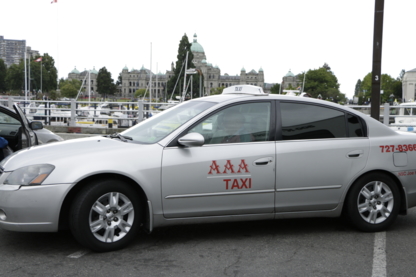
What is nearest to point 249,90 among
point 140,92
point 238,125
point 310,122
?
point 238,125

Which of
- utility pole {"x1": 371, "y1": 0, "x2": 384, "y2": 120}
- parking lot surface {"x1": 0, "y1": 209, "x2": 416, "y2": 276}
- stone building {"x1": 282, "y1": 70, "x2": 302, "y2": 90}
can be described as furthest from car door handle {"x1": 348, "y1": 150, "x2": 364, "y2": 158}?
stone building {"x1": 282, "y1": 70, "x2": 302, "y2": 90}

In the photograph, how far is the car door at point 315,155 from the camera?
16.8ft

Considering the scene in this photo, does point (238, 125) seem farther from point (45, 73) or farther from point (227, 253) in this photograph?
point (45, 73)

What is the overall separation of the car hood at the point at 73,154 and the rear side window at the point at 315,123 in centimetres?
156

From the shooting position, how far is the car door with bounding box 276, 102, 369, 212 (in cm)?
511

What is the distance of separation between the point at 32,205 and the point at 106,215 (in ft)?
2.11

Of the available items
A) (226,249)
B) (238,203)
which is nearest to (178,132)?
(238,203)

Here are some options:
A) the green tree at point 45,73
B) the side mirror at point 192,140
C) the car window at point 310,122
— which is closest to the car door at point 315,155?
the car window at point 310,122

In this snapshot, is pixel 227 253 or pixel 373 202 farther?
pixel 373 202

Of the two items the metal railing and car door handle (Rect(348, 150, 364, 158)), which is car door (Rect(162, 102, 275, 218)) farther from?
the metal railing

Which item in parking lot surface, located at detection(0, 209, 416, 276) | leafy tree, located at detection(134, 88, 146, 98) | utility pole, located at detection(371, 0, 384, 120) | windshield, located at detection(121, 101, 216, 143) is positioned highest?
leafy tree, located at detection(134, 88, 146, 98)

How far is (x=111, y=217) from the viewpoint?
4566 millimetres

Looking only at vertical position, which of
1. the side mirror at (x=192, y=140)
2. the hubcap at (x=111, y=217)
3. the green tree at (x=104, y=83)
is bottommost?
the hubcap at (x=111, y=217)

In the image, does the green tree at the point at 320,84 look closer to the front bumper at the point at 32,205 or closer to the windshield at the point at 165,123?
the windshield at the point at 165,123
